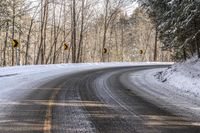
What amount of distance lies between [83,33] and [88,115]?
52.7 meters

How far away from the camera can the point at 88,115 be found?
9312 millimetres

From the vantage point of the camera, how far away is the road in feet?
25.8

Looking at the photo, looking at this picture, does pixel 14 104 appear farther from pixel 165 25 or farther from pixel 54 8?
pixel 54 8

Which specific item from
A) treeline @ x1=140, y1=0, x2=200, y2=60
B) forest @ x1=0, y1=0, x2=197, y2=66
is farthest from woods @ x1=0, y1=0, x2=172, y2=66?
treeline @ x1=140, y1=0, x2=200, y2=60

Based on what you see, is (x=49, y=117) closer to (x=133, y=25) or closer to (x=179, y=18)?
(x=179, y=18)

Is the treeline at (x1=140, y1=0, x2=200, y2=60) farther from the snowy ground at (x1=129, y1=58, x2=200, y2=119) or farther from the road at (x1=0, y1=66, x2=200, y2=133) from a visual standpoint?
the road at (x1=0, y1=66, x2=200, y2=133)

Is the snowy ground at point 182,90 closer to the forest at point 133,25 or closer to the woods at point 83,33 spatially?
the forest at point 133,25

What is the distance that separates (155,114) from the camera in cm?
953

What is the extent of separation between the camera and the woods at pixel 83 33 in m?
44.7

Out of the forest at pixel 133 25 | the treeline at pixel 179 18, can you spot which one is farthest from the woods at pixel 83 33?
the treeline at pixel 179 18

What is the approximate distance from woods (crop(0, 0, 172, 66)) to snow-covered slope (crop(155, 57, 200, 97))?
21.1 metres

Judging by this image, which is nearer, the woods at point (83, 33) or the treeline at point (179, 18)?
the treeline at point (179, 18)

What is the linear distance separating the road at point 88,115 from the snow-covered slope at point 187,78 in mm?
2714

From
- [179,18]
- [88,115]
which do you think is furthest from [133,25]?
[88,115]
